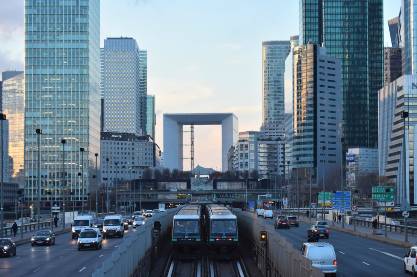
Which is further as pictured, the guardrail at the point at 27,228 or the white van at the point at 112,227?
the guardrail at the point at 27,228

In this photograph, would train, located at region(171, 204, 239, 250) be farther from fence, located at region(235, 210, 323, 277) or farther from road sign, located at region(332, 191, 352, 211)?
road sign, located at region(332, 191, 352, 211)

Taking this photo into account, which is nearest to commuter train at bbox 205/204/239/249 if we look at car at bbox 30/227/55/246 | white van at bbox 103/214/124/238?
car at bbox 30/227/55/246

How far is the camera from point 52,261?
48406mm

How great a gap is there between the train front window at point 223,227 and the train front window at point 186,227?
1.25 m

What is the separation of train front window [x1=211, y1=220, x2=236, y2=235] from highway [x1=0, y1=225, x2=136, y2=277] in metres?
5.72

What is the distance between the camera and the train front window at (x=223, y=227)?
48.2m

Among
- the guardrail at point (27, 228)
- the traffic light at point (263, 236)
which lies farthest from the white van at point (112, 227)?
the traffic light at point (263, 236)

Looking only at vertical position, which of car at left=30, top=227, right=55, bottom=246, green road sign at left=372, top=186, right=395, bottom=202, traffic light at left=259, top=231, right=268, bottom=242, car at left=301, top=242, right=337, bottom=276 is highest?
green road sign at left=372, top=186, right=395, bottom=202

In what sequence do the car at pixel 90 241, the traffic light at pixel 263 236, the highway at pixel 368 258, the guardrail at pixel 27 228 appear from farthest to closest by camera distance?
the guardrail at pixel 27 228
the car at pixel 90 241
the highway at pixel 368 258
the traffic light at pixel 263 236

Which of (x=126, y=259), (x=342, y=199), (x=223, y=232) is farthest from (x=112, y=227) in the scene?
(x=126, y=259)

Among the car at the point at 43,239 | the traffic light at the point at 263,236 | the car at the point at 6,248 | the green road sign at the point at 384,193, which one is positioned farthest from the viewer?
the green road sign at the point at 384,193

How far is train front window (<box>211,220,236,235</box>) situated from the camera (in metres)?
48.2

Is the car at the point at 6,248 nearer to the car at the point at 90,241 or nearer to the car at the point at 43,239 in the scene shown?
the car at the point at 90,241

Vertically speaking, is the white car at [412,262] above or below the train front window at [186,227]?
below
